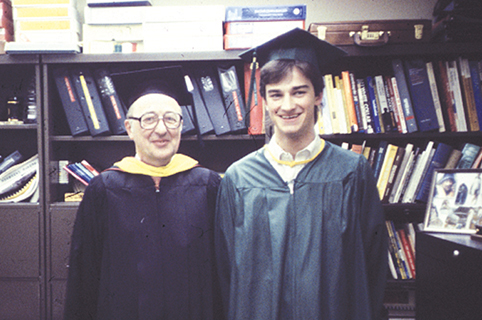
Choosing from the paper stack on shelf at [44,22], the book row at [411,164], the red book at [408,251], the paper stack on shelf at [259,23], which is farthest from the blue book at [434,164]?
the paper stack on shelf at [44,22]

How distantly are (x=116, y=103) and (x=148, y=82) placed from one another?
55 centimetres

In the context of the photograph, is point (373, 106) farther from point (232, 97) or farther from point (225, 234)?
point (225, 234)

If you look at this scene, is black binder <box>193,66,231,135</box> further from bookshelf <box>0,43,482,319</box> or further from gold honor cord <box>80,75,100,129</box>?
gold honor cord <box>80,75,100,129</box>

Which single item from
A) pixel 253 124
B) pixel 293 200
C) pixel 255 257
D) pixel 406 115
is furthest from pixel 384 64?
pixel 255 257

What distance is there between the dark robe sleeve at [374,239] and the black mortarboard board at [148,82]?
0.86 m

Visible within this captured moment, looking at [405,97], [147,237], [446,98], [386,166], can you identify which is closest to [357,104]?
[405,97]

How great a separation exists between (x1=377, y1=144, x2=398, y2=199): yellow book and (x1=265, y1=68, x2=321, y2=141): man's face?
2.59 feet

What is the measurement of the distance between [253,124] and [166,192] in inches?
28.6

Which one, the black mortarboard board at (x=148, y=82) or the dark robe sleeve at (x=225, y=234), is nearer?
the dark robe sleeve at (x=225, y=234)

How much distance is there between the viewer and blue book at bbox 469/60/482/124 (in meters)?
1.65

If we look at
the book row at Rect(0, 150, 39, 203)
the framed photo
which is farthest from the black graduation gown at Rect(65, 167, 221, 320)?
the framed photo

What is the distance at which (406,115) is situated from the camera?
1675 millimetres

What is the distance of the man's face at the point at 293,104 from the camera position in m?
1.10

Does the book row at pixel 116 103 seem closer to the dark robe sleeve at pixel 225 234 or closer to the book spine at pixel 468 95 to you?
the dark robe sleeve at pixel 225 234
